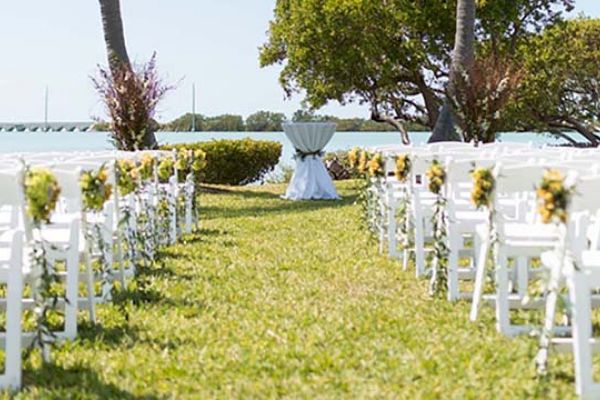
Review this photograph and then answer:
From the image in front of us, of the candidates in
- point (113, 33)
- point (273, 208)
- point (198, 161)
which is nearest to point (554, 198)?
point (198, 161)

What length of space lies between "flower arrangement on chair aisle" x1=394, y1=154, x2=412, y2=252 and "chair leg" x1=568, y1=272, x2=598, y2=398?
2677mm

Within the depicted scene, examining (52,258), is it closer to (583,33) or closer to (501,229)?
(501,229)

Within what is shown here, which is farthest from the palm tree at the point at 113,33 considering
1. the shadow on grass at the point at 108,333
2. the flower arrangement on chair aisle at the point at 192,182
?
the shadow on grass at the point at 108,333

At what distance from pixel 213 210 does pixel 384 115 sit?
44.7 feet

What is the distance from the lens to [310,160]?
15312 millimetres

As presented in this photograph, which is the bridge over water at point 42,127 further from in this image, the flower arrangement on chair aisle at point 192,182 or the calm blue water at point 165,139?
the flower arrangement on chair aisle at point 192,182

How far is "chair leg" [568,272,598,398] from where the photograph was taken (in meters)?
3.54

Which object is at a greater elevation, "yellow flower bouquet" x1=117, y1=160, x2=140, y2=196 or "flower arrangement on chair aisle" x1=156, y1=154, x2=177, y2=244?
"yellow flower bouquet" x1=117, y1=160, x2=140, y2=196

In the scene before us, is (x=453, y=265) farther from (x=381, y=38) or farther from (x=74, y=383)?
(x=381, y=38)

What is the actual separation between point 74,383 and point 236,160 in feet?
49.3

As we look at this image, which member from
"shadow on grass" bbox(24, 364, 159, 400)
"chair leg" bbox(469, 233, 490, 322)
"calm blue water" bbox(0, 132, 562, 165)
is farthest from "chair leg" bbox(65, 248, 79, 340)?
"calm blue water" bbox(0, 132, 562, 165)

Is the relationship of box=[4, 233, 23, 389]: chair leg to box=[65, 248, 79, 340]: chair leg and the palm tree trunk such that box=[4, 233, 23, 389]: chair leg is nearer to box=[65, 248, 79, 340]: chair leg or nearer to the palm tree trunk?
box=[65, 248, 79, 340]: chair leg

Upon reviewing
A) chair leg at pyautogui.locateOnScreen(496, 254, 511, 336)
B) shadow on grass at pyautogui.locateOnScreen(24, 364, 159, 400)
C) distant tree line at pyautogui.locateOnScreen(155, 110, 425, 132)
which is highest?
distant tree line at pyautogui.locateOnScreen(155, 110, 425, 132)

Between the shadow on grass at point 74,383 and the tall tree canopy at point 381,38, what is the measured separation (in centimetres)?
1845
